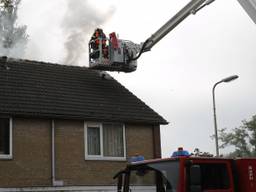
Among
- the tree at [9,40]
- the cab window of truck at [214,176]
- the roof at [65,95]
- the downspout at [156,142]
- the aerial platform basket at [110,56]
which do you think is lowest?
the cab window of truck at [214,176]

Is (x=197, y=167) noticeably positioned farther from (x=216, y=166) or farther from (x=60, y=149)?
(x=60, y=149)

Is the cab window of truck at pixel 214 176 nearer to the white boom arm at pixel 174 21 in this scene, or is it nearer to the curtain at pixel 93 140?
the white boom arm at pixel 174 21

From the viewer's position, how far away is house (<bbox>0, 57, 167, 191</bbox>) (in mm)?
17594

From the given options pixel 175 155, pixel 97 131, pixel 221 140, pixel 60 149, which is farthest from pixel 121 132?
pixel 221 140

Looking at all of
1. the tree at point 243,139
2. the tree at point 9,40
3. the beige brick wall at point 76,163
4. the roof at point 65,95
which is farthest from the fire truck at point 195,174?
the tree at point 243,139

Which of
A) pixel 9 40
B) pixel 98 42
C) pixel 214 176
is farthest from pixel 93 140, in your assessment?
pixel 214 176

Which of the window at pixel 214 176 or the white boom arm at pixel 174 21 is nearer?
the window at pixel 214 176

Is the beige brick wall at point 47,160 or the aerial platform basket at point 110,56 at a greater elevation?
the aerial platform basket at point 110,56

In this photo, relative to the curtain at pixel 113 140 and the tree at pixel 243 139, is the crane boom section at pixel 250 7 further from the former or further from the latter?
the tree at pixel 243 139

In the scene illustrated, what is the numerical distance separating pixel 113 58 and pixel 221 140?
30465 millimetres

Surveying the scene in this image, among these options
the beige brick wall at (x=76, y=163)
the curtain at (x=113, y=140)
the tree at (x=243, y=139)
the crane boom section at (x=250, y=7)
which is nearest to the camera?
the crane boom section at (x=250, y=7)

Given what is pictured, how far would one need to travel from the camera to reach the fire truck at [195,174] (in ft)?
28.1

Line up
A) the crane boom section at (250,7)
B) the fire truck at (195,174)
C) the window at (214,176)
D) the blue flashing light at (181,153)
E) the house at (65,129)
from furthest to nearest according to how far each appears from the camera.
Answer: the house at (65,129) < the crane boom section at (250,7) < the blue flashing light at (181,153) < the window at (214,176) < the fire truck at (195,174)

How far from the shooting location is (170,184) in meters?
8.83
